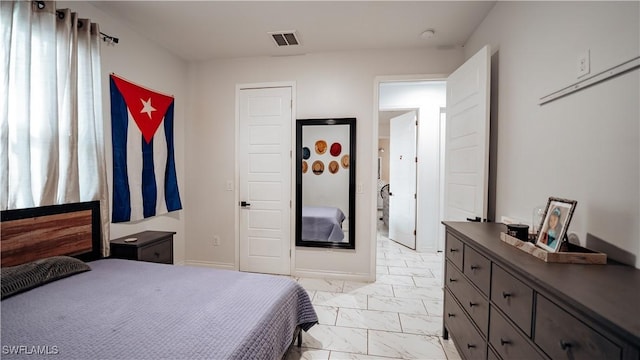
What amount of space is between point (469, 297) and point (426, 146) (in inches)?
122

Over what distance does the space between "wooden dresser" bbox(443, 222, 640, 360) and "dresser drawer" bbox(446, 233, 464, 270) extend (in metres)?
0.01

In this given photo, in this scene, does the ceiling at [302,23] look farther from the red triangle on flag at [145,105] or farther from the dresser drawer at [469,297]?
the dresser drawer at [469,297]

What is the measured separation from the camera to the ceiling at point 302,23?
87.8 inches

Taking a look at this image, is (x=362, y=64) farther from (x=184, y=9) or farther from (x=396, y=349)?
(x=396, y=349)

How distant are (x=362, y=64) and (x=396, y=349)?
2.77 metres

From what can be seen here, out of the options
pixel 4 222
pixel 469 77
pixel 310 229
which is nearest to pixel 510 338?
pixel 469 77

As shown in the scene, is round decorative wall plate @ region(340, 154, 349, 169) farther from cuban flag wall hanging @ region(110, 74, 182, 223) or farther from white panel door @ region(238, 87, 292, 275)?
cuban flag wall hanging @ region(110, 74, 182, 223)

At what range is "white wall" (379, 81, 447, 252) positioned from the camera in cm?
421

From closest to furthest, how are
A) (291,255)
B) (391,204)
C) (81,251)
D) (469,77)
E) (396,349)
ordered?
1. (396,349)
2. (81,251)
3. (469,77)
4. (291,255)
5. (391,204)

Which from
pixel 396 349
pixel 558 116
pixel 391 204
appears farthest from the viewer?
pixel 391 204

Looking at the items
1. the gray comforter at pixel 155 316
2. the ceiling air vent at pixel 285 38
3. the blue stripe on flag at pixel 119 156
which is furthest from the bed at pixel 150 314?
the ceiling air vent at pixel 285 38

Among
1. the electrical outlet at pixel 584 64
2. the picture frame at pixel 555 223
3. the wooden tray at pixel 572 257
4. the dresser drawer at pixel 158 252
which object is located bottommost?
the dresser drawer at pixel 158 252

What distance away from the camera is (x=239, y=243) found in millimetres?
3377

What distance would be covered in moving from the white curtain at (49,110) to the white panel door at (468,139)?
3057 mm
